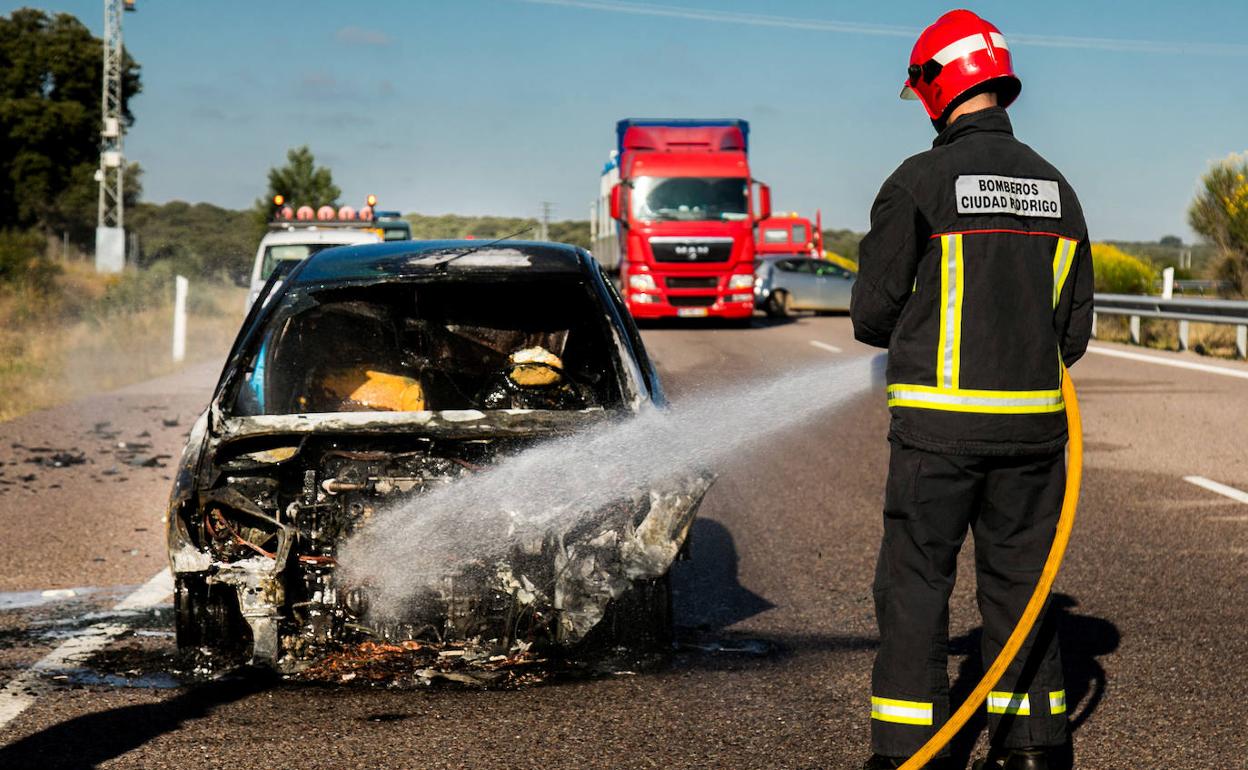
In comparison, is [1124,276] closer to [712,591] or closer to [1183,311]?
[1183,311]

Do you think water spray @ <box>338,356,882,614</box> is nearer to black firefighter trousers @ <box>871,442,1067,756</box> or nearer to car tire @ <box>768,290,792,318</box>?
black firefighter trousers @ <box>871,442,1067,756</box>

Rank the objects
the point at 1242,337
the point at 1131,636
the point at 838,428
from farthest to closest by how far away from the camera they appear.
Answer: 1. the point at 1242,337
2. the point at 838,428
3. the point at 1131,636

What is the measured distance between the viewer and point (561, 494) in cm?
482

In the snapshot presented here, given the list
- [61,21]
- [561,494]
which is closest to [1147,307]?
[561,494]

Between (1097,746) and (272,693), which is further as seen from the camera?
(272,693)

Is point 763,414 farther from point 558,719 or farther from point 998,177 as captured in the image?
point 998,177

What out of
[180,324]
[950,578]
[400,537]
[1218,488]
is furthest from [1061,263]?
[180,324]

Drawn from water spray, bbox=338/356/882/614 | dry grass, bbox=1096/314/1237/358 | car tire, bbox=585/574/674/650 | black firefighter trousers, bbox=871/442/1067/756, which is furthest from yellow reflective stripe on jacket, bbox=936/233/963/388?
dry grass, bbox=1096/314/1237/358

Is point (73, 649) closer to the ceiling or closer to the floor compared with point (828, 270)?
closer to the floor

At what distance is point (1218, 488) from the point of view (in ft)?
30.2

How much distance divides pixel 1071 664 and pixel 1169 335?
19197 millimetres

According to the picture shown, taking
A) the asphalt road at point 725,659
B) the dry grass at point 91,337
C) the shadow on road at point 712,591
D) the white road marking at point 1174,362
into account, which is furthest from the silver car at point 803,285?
the shadow on road at point 712,591

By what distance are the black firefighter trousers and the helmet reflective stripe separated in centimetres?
96

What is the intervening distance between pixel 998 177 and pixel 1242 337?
54.0 ft
